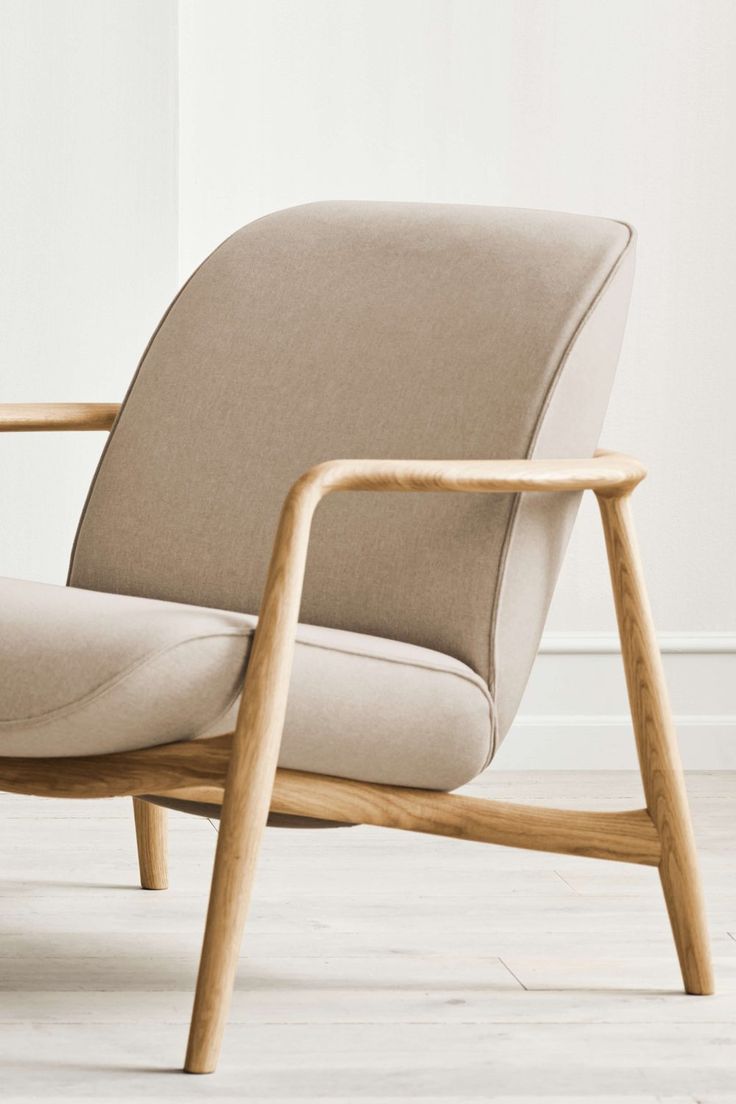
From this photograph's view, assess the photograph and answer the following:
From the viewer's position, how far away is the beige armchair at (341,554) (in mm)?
1231

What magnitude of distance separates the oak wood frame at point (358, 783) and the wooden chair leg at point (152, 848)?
44 cm

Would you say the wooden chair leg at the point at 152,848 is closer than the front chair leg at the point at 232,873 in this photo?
No

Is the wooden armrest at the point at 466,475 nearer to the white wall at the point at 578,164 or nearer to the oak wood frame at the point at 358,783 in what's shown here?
the oak wood frame at the point at 358,783

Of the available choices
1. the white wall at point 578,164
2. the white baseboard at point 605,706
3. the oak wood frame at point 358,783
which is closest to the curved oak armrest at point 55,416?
the oak wood frame at point 358,783

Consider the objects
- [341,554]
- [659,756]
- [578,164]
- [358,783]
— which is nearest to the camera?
[358,783]

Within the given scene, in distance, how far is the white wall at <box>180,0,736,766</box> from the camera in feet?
8.43

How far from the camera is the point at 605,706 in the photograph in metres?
2.63

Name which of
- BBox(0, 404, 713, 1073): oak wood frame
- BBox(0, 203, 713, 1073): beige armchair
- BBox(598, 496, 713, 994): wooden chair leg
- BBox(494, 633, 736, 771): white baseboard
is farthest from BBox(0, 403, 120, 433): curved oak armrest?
BBox(494, 633, 736, 771): white baseboard

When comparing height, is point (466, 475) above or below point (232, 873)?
above

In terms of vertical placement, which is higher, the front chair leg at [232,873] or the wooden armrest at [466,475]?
the wooden armrest at [466,475]

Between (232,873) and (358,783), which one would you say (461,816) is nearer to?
(358,783)

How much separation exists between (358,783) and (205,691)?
0.19 metres

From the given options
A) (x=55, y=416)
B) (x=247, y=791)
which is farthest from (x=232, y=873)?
(x=55, y=416)

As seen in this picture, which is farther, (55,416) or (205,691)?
(55,416)
